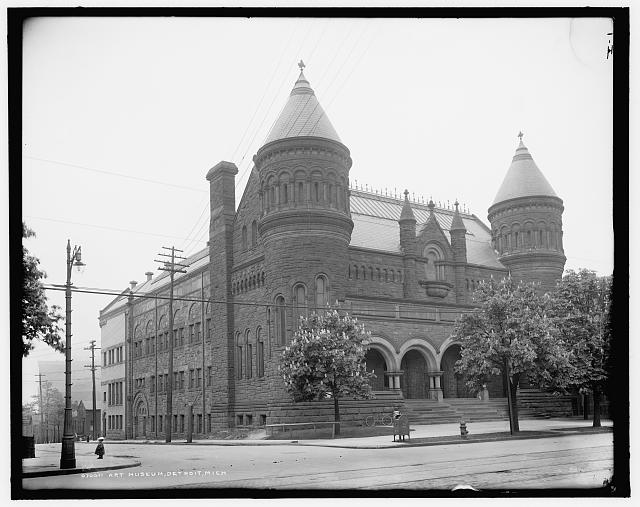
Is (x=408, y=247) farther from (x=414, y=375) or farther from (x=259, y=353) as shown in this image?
(x=259, y=353)

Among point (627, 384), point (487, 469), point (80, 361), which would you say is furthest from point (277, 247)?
point (80, 361)

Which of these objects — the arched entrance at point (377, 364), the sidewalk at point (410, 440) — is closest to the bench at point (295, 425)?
the sidewalk at point (410, 440)

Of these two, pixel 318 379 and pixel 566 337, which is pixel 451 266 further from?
pixel 318 379

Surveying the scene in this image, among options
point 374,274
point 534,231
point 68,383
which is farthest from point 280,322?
point 68,383

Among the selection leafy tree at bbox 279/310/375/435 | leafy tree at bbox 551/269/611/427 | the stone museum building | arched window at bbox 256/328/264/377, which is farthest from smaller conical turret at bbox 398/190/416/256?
leafy tree at bbox 279/310/375/435

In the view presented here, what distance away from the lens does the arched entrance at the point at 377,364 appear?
39.8m

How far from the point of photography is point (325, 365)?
34094mm

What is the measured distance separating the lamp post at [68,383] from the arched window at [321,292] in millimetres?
16644

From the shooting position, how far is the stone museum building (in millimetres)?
38125

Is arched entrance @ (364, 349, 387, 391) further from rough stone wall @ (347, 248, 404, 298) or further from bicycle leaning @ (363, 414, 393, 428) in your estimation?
rough stone wall @ (347, 248, 404, 298)

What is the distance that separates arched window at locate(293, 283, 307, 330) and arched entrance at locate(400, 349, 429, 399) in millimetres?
7230

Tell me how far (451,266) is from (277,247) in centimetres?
1176

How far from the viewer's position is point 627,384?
1540 cm

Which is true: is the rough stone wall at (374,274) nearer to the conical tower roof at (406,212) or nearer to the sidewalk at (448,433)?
the conical tower roof at (406,212)
